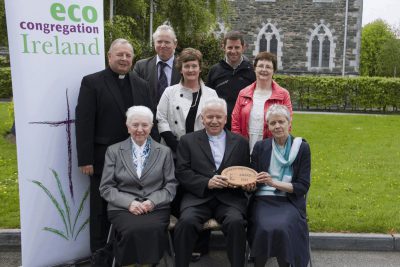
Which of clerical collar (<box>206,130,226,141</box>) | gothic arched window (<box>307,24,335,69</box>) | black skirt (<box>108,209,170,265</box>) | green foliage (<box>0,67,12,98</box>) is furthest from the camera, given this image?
gothic arched window (<box>307,24,335,69</box>)

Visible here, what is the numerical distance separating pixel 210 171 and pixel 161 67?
1.51 meters

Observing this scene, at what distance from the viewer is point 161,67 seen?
5.09m

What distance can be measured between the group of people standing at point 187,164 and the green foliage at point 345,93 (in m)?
15.8

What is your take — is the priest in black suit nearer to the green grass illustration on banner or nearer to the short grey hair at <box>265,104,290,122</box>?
the green grass illustration on banner

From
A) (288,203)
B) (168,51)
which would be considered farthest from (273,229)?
(168,51)

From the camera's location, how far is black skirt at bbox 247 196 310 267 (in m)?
3.76

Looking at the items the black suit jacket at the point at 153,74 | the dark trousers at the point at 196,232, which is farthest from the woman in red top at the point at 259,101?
the dark trousers at the point at 196,232

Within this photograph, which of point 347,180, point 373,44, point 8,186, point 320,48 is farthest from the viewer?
point 373,44

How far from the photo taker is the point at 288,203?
13.3ft

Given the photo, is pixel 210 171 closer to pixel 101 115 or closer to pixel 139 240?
pixel 139 240

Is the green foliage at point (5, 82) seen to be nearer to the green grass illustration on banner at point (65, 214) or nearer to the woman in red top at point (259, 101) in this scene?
the green grass illustration on banner at point (65, 214)

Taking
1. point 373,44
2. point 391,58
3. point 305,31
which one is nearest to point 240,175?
point 305,31

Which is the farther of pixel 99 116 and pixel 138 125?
pixel 99 116

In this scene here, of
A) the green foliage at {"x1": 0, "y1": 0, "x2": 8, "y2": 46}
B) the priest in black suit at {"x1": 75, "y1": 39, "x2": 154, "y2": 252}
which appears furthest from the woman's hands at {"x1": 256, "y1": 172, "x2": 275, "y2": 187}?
the green foliage at {"x1": 0, "y1": 0, "x2": 8, "y2": 46}
